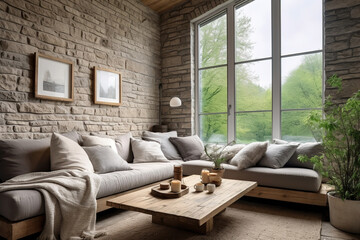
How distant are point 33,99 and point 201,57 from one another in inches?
119

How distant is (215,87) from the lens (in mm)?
4656

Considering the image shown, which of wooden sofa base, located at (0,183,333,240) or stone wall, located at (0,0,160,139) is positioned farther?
stone wall, located at (0,0,160,139)

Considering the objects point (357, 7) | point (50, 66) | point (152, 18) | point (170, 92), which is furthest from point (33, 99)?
point (357, 7)

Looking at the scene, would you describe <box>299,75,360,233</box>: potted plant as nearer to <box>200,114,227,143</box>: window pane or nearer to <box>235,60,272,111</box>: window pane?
<box>235,60,272,111</box>: window pane

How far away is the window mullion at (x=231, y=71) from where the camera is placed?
14.4ft

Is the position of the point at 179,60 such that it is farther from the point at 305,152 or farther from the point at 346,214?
the point at 346,214

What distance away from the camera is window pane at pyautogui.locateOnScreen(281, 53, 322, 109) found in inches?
147

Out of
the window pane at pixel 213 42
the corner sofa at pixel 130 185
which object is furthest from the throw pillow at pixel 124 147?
the window pane at pixel 213 42

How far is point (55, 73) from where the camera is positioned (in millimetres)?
3119

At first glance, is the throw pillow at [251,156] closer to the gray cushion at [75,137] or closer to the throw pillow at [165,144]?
the throw pillow at [165,144]

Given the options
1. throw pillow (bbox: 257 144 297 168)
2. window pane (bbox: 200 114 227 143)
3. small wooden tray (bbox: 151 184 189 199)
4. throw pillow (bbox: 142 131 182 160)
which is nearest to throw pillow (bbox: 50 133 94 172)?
small wooden tray (bbox: 151 184 189 199)

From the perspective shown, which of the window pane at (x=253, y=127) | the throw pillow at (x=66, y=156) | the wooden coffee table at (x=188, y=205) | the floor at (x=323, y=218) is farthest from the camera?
the window pane at (x=253, y=127)

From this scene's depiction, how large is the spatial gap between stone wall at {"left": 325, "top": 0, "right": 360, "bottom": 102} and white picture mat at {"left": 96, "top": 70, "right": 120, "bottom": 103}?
3.05 metres

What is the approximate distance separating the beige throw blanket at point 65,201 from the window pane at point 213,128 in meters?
2.74
